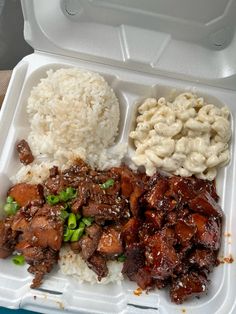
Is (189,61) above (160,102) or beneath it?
above

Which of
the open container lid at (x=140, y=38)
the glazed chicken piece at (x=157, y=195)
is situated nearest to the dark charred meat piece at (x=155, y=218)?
the glazed chicken piece at (x=157, y=195)

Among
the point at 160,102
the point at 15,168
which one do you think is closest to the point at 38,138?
the point at 15,168

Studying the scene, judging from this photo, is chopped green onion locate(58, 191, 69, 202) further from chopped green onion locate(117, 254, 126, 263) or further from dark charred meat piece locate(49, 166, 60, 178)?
chopped green onion locate(117, 254, 126, 263)

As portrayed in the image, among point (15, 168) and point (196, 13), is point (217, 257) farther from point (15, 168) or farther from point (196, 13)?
point (196, 13)

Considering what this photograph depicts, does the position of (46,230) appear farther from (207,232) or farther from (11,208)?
(207,232)

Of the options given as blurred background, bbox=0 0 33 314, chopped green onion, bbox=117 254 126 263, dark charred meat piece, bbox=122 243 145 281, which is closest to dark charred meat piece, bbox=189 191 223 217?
dark charred meat piece, bbox=122 243 145 281

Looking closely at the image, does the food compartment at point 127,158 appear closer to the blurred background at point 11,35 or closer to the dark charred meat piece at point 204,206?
the dark charred meat piece at point 204,206
